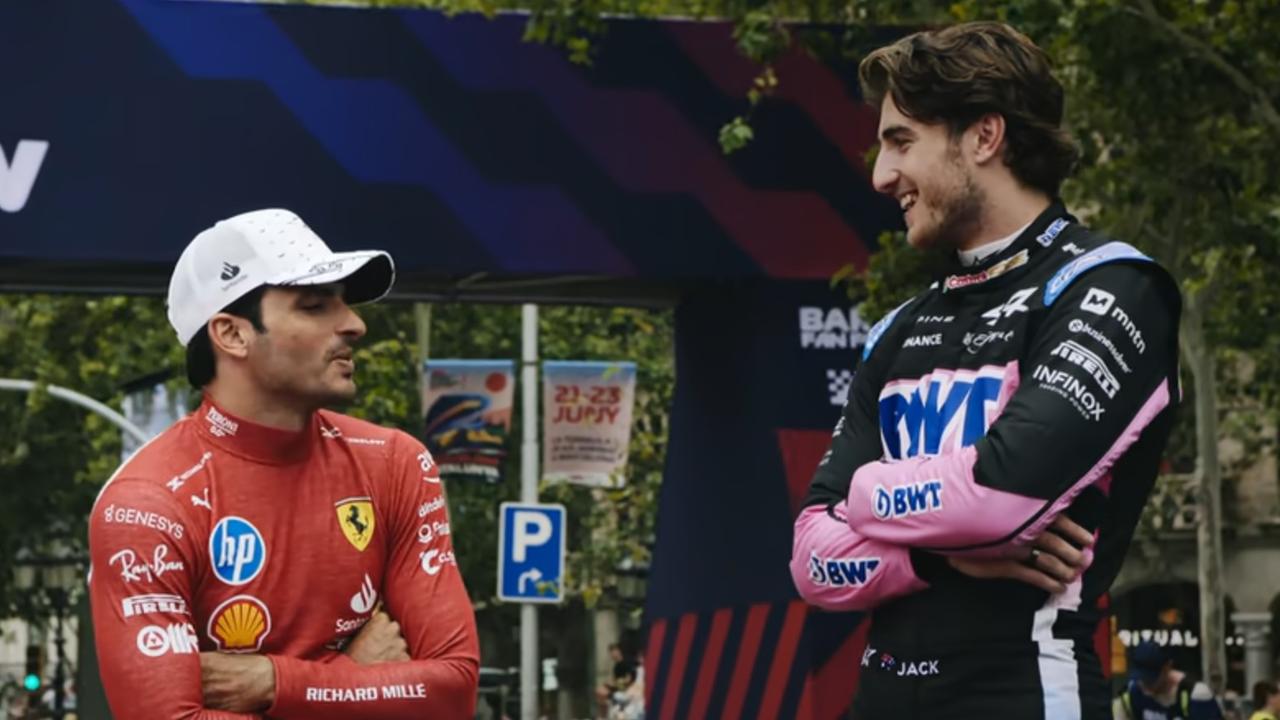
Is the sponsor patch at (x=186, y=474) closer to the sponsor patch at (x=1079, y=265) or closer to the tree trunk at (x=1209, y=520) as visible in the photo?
the sponsor patch at (x=1079, y=265)

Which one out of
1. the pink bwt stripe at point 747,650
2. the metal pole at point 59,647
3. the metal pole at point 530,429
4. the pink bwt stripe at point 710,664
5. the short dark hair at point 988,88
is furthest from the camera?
the metal pole at point 59,647

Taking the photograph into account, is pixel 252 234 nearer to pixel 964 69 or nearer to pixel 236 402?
pixel 236 402

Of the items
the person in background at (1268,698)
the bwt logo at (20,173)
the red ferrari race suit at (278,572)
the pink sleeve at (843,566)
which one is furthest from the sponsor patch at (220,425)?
the person in background at (1268,698)

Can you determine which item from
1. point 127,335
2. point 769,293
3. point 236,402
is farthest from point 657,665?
point 127,335

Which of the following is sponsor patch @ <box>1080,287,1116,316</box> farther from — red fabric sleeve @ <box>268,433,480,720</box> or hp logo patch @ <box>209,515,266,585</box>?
hp logo patch @ <box>209,515,266,585</box>

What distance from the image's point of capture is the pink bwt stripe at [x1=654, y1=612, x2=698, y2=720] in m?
13.4

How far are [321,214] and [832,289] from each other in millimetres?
2665

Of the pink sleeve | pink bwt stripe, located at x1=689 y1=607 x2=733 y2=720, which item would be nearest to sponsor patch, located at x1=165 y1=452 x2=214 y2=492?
the pink sleeve

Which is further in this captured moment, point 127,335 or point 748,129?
point 127,335

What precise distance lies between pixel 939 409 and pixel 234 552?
4.45 feet

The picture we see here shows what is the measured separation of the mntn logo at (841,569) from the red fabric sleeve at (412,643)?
2.37ft

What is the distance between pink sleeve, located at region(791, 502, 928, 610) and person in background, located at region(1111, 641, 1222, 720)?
40.0 feet

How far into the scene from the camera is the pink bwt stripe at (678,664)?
1341 centimetres

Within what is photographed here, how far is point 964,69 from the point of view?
162 inches
